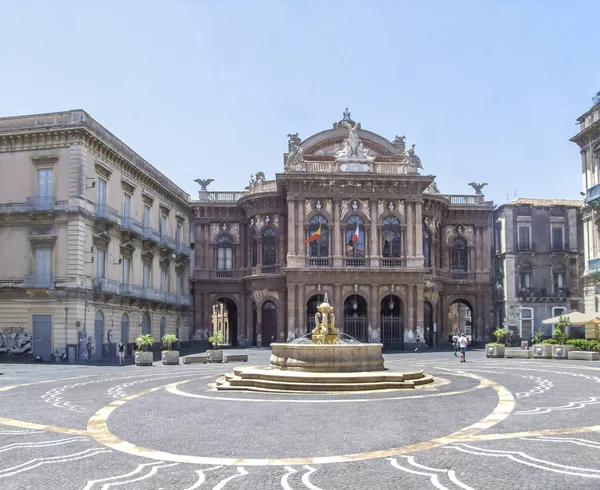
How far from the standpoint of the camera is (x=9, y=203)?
121 ft

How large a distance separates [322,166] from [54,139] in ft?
61.1

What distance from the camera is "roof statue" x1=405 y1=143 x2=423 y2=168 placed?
4903 centimetres

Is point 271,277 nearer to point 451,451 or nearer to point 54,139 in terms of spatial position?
point 54,139

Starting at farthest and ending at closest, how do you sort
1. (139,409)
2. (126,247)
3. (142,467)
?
1. (126,247)
2. (139,409)
3. (142,467)

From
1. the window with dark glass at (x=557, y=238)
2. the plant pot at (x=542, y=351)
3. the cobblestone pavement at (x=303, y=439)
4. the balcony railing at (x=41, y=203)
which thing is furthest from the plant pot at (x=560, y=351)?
the balcony railing at (x=41, y=203)

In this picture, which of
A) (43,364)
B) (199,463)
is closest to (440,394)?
(199,463)

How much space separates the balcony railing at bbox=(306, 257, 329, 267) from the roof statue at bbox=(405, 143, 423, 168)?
28.6 ft

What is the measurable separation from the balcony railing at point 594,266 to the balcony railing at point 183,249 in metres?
28.3

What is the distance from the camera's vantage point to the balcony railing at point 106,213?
126ft

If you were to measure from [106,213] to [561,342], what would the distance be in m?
25.8

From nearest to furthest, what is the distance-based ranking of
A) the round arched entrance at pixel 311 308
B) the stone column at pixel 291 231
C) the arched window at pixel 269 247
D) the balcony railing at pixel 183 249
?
the stone column at pixel 291 231 < the round arched entrance at pixel 311 308 < the arched window at pixel 269 247 < the balcony railing at pixel 183 249

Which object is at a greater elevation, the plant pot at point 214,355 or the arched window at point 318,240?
the arched window at point 318,240

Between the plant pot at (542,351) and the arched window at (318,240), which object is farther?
the arched window at (318,240)

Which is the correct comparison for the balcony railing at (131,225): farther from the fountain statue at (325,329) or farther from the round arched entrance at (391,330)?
the fountain statue at (325,329)
